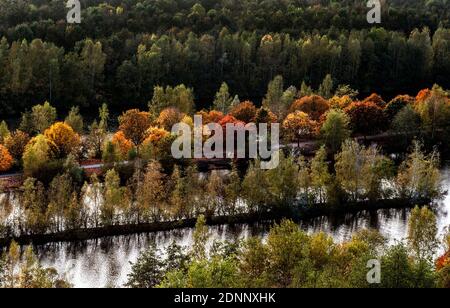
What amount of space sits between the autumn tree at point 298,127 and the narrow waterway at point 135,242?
12823mm

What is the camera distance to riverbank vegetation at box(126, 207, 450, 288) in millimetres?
30578

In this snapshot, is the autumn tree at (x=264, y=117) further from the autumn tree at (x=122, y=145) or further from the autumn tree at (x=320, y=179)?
the autumn tree at (x=320, y=179)

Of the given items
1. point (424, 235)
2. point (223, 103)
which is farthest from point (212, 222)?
point (223, 103)

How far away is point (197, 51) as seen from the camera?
77.2m

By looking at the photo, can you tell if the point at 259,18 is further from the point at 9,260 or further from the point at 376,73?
the point at 9,260

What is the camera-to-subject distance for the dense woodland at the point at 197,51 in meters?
71.0

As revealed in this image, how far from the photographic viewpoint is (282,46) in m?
81.2

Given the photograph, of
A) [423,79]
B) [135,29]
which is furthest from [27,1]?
[423,79]

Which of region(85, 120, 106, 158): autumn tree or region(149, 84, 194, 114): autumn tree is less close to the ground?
region(149, 84, 194, 114): autumn tree

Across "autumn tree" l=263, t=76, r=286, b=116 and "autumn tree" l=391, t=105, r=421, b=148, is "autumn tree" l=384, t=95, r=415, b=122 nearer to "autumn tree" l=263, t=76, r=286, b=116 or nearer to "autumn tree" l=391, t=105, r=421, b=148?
"autumn tree" l=391, t=105, r=421, b=148

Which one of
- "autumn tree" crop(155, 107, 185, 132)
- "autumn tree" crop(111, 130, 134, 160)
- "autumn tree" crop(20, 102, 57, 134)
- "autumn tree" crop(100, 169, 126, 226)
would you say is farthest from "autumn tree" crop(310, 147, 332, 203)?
"autumn tree" crop(20, 102, 57, 134)

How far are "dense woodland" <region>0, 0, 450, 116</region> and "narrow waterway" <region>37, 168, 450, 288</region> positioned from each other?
2827cm

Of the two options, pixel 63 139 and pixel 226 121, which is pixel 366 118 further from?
pixel 63 139
